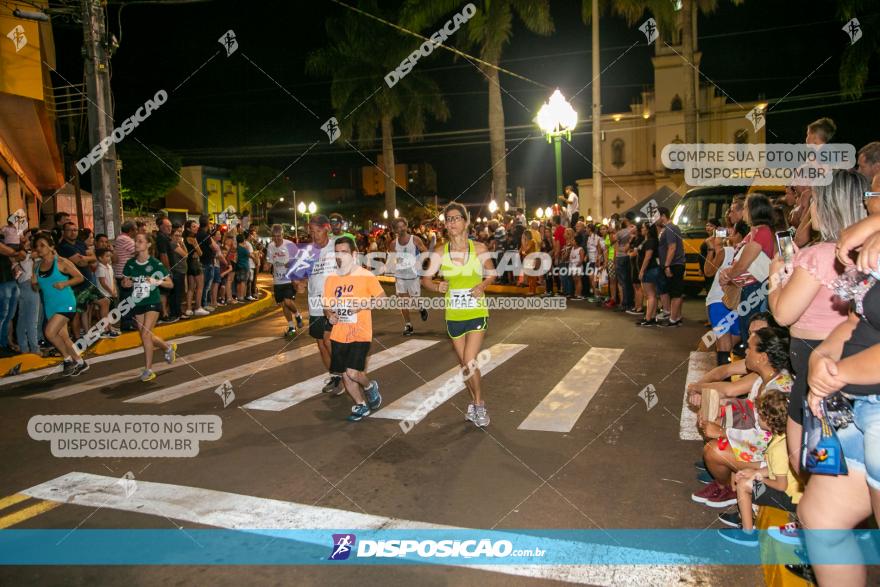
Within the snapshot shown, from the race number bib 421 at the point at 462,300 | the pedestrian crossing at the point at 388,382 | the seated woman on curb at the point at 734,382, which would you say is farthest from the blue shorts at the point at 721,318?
the race number bib 421 at the point at 462,300

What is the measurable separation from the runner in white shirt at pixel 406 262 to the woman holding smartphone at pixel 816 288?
875 centimetres

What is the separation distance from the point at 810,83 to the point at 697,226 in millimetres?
41504

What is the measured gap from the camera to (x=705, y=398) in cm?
461

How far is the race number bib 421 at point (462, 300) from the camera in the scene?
21.0 ft

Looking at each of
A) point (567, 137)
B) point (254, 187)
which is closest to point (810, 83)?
point (567, 137)

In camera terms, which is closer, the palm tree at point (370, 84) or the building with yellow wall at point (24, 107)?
the building with yellow wall at point (24, 107)

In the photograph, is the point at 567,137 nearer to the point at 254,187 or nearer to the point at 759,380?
the point at 759,380

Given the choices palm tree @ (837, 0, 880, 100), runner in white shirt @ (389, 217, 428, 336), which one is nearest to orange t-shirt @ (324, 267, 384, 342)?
runner in white shirt @ (389, 217, 428, 336)

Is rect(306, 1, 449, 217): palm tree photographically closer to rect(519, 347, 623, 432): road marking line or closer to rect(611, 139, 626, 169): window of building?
rect(519, 347, 623, 432): road marking line

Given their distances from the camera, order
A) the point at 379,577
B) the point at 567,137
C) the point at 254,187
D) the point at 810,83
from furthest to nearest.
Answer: the point at 254,187
the point at 810,83
the point at 567,137
the point at 379,577

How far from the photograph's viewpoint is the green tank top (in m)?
6.41

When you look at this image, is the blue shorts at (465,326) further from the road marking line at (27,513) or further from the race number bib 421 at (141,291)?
the race number bib 421 at (141,291)

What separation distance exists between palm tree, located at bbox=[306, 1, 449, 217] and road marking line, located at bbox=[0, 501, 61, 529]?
2821cm

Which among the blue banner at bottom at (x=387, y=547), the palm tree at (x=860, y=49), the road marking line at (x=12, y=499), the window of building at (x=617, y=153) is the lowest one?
the blue banner at bottom at (x=387, y=547)
